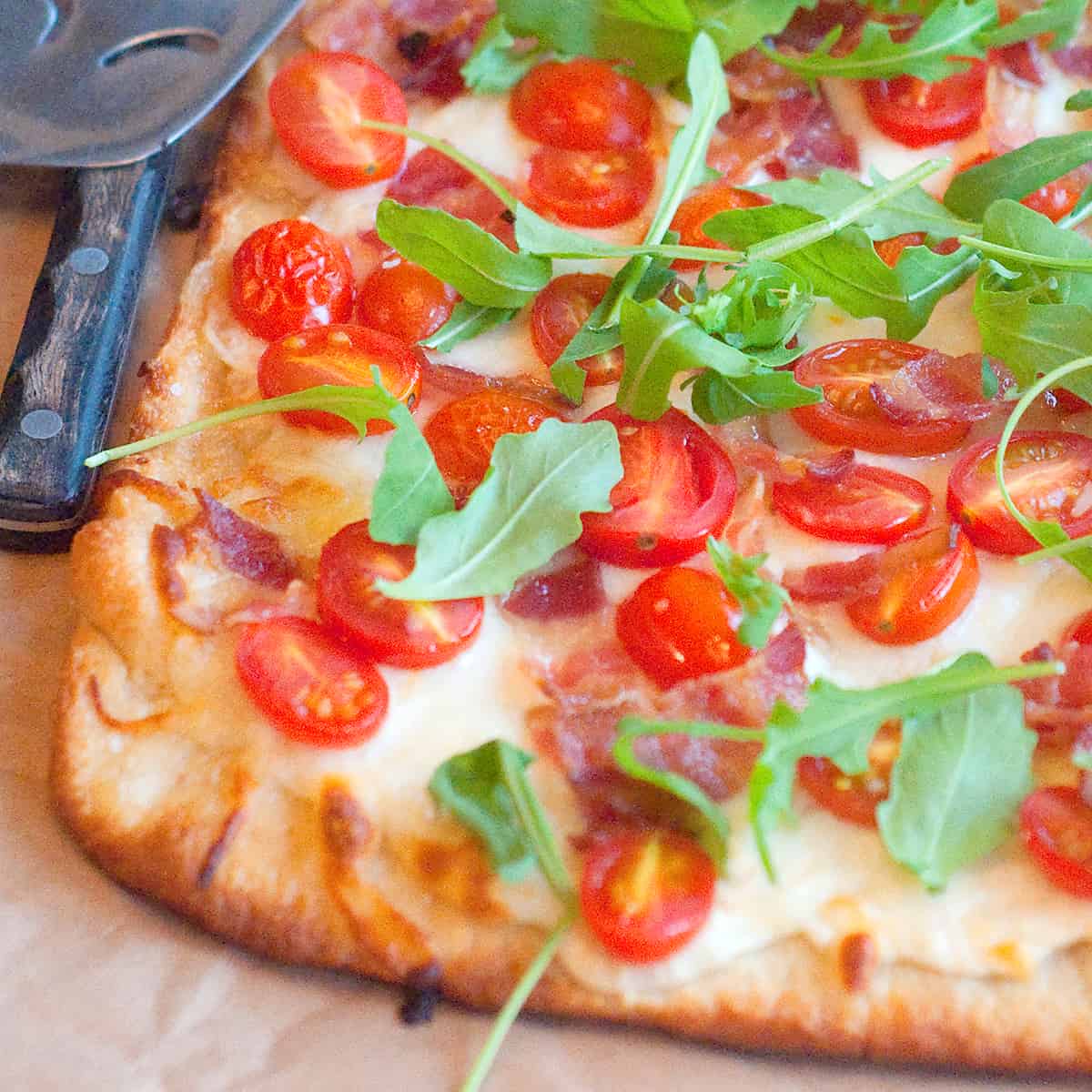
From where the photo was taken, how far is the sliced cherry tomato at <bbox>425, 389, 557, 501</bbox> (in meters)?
2.26

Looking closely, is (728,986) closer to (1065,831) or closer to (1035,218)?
(1065,831)

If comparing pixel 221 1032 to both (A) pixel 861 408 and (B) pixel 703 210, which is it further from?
(B) pixel 703 210

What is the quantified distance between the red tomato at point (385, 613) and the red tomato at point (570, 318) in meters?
0.56

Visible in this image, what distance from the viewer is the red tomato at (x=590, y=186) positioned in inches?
106

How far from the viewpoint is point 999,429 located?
239 centimetres

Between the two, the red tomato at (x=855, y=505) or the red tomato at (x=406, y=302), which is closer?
the red tomato at (x=855, y=505)

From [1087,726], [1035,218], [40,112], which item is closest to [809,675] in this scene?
[1087,726]

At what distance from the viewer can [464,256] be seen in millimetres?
2375

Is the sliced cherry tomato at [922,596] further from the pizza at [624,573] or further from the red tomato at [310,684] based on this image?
the red tomato at [310,684]

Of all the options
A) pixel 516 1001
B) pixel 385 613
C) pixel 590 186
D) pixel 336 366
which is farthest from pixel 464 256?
pixel 516 1001

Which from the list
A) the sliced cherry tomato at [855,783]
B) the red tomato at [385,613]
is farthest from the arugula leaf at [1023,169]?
the red tomato at [385,613]

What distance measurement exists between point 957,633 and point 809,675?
10.3 inches

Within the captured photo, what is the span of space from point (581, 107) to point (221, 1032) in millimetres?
1965

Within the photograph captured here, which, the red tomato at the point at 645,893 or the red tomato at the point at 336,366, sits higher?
the red tomato at the point at 336,366
